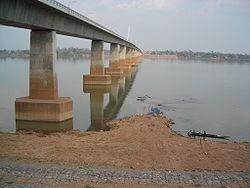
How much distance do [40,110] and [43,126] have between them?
1295 millimetres

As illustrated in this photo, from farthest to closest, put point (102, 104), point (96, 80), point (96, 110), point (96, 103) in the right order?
point (96, 80), point (96, 103), point (102, 104), point (96, 110)

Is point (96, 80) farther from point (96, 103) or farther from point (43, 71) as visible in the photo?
point (43, 71)

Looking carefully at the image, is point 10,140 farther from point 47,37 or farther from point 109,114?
point 109,114

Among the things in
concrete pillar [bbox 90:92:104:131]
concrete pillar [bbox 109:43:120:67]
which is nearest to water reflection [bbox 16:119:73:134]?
concrete pillar [bbox 90:92:104:131]

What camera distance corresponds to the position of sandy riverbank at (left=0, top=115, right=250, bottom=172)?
13.8m

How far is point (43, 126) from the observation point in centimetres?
2509

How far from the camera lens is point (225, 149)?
1703 cm

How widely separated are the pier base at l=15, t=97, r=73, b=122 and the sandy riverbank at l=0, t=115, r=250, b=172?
6.28 metres

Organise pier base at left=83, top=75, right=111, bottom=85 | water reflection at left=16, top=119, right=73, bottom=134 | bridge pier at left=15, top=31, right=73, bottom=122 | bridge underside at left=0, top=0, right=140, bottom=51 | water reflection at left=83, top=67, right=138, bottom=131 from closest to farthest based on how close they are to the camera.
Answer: bridge underside at left=0, top=0, right=140, bottom=51 < water reflection at left=16, top=119, right=73, bottom=134 < bridge pier at left=15, top=31, right=73, bottom=122 < water reflection at left=83, top=67, right=138, bottom=131 < pier base at left=83, top=75, right=111, bottom=85

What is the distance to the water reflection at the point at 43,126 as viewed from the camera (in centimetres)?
2448

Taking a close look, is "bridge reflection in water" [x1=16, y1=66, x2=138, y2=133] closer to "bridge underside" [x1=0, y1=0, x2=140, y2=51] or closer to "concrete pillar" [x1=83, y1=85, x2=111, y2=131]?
"concrete pillar" [x1=83, y1=85, x2=111, y2=131]

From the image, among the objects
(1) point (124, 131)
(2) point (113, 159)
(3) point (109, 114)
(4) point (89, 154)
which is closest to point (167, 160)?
(2) point (113, 159)

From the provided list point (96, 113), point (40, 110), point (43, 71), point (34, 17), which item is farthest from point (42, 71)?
point (96, 113)

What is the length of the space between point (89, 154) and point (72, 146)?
199 cm
